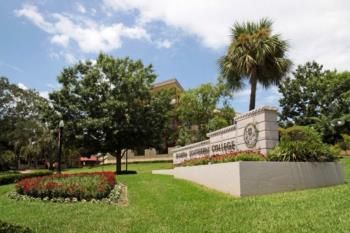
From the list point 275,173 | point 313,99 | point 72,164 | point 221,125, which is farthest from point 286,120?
point 72,164

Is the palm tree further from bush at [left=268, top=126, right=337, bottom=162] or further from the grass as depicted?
the grass

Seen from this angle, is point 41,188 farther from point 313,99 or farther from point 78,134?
point 313,99

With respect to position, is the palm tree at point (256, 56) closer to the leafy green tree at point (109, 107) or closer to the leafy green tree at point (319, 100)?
the leafy green tree at point (109, 107)

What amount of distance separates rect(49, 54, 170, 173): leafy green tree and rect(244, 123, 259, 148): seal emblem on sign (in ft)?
43.1

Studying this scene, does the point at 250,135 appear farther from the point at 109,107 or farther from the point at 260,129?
the point at 109,107

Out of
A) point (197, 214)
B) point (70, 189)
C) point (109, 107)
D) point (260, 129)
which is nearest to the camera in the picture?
point (197, 214)

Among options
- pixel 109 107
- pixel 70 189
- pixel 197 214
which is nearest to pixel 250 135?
pixel 197 214

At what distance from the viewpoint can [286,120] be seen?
3966 cm

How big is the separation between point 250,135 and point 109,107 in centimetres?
1402

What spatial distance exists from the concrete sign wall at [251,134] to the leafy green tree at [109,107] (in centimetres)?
989

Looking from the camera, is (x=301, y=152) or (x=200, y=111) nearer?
(x=301, y=152)

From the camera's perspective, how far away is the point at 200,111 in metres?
36.5

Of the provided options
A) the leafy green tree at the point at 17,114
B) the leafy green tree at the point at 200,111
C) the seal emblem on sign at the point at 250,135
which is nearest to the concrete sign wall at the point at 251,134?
the seal emblem on sign at the point at 250,135

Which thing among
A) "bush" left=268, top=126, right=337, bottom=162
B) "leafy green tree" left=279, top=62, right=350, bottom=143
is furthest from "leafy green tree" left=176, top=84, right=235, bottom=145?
"bush" left=268, top=126, right=337, bottom=162
